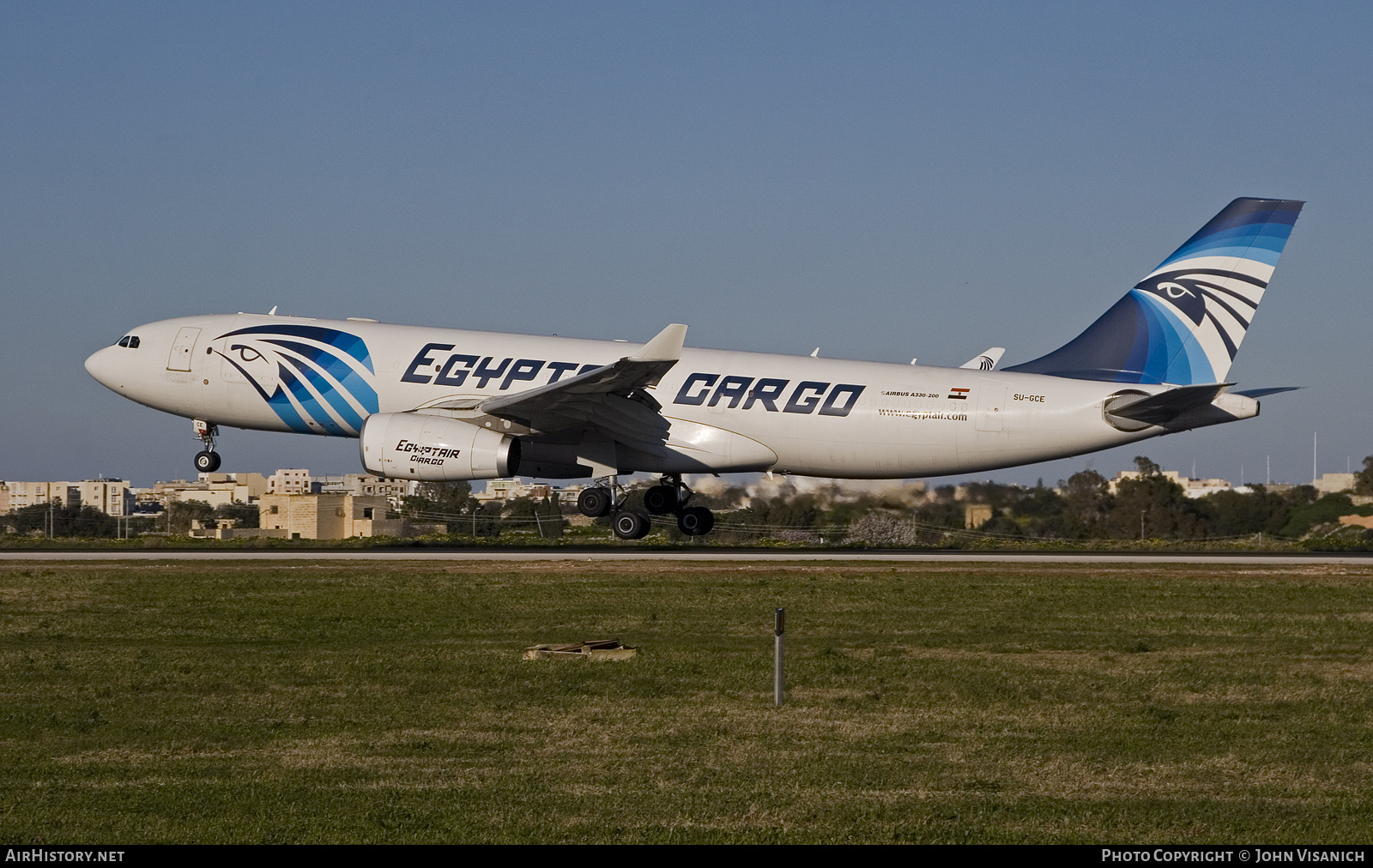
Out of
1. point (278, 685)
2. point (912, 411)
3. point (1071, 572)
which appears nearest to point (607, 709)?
point (278, 685)

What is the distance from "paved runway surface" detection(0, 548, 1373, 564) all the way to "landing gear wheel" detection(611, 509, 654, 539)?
77 centimetres

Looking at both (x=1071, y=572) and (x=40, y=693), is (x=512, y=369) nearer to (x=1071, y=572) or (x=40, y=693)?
(x=1071, y=572)

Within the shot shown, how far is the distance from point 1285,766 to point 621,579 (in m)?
16.2

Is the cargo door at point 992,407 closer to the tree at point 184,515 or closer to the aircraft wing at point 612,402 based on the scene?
the aircraft wing at point 612,402

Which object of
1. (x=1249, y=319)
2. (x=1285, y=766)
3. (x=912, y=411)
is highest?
(x=1249, y=319)

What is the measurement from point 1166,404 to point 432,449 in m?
16.4

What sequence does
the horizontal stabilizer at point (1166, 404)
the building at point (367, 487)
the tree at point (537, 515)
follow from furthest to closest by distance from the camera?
the building at point (367, 487) → the tree at point (537, 515) → the horizontal stabilizer at point (1166, 404)

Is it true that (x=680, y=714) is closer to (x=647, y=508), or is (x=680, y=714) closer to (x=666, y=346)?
(x=666, y=346)

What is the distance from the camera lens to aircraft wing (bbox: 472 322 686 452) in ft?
104

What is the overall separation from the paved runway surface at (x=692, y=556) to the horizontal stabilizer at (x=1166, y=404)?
129 inches

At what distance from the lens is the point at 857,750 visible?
41.7 feet

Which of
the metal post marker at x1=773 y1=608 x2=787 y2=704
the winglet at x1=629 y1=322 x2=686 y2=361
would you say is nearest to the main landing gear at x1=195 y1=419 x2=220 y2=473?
the winglet at x1=629 y1=322 x2=686 y2=361

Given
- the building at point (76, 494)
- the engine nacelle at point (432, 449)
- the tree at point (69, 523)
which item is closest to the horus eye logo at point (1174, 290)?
the engine nacelle at point (432, 449)

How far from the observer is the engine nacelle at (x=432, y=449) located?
3319 centimetres
